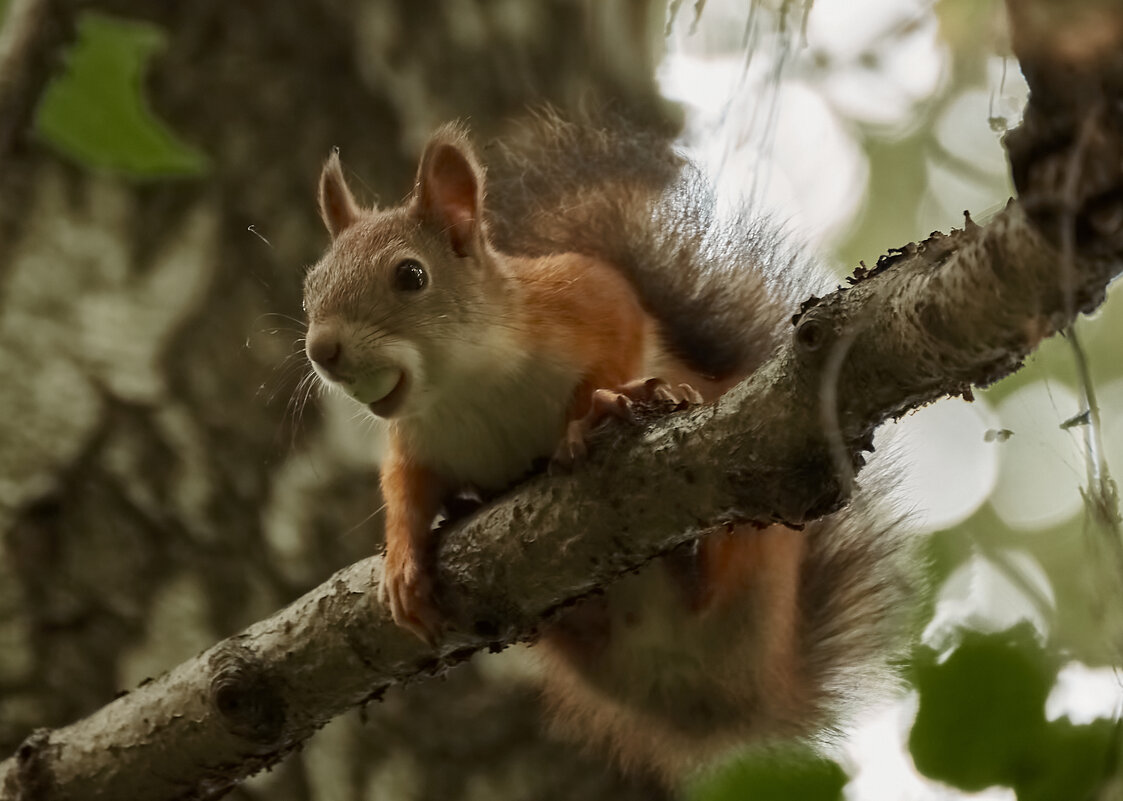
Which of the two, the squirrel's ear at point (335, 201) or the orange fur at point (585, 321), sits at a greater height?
the squirrel's ear at point (335, 201)

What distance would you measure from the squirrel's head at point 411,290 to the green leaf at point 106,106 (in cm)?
51

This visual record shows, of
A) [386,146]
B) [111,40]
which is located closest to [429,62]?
[386,146]

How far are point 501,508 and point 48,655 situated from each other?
3.49 ft

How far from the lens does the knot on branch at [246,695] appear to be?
1449 millimetres

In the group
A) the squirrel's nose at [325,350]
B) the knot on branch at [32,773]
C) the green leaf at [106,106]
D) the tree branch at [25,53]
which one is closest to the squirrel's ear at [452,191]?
the squirrel's nose at [325,350]

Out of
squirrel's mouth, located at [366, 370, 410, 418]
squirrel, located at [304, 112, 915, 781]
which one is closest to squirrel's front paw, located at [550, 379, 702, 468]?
squirrel, located at [304, 112, 915, 781]

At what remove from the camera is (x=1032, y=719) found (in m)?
0.92

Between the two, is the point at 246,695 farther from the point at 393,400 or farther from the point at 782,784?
the point at 782,784

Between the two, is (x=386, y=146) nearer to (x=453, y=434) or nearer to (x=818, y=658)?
(x=453, y=434)

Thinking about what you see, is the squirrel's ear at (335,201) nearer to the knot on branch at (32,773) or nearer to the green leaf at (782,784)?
the knot on branch at (32,773)

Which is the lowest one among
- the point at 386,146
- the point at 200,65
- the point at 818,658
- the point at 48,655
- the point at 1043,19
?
the point at 1043,19

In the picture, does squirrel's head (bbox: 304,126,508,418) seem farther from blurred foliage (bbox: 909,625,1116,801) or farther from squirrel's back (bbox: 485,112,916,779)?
blurred foliage (bbox: 909,625,1116,801)

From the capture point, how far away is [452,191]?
1.67m

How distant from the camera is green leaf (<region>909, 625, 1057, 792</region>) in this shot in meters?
0.92
